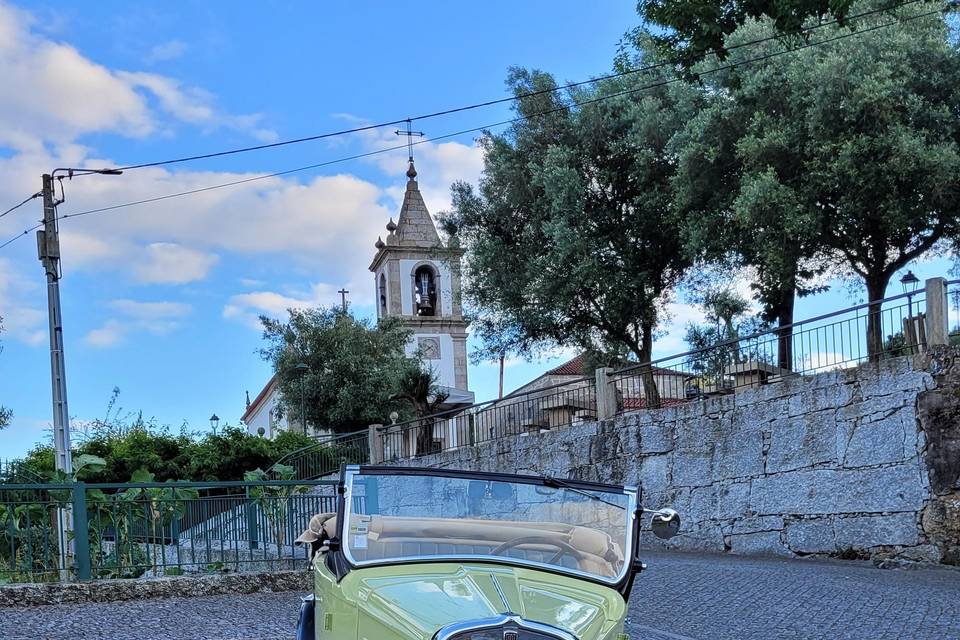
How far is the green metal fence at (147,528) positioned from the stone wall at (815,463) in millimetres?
6166

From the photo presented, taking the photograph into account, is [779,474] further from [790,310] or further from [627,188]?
[627,188]

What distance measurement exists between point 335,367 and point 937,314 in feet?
87.4

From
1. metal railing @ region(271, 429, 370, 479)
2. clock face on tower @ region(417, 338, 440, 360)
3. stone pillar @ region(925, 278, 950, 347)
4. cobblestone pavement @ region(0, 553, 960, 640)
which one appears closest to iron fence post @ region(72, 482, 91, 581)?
cobblestone pavement @ region(0, 553, 960, 640)

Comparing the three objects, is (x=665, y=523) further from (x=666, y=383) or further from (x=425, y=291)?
(x=425, y=291)

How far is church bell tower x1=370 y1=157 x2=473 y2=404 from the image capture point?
2016 inches

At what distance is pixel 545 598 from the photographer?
399cm

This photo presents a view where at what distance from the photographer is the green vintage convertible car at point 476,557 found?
3883 millimetres

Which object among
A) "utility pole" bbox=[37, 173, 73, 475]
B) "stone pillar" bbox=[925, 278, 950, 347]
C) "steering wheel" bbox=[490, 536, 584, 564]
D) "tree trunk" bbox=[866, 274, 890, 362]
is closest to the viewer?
"steering wheel" bbox=[490, 536, 584, 564]

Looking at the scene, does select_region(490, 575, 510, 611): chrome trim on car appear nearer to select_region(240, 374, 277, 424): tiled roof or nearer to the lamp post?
the lamp post

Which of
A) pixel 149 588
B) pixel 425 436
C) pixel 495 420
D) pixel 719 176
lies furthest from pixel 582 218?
pixel 149 588

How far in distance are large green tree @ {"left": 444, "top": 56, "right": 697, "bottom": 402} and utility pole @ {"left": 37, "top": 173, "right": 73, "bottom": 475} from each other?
10.4 metres

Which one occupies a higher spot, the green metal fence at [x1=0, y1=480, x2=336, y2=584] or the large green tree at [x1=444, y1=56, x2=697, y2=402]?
the large green tree at [x1=444, y1=56, x2=697, y2=402]

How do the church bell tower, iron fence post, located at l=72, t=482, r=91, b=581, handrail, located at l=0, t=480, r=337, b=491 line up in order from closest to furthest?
handrail, located at l=0, t=480, r=337, b=491 → iron fence post, located at l=72, t=482, r=91, b=581 → the church bell tower

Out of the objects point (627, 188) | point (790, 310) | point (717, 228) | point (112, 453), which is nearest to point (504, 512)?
point (717, 228)
